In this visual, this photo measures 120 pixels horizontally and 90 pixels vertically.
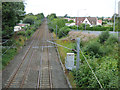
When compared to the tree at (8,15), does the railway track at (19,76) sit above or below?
below

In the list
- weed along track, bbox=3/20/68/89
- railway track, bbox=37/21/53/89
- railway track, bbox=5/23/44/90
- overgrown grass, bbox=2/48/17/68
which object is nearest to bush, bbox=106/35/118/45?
weed along track, bbox=3/20/68/89

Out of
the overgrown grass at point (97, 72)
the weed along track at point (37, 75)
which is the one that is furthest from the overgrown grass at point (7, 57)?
the overgrown grass at point (97, 72)

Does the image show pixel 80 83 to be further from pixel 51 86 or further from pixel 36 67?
pixel 36 67

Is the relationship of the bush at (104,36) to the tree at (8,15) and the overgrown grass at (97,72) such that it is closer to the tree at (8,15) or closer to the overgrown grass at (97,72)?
the overgrown grass at (97,72)

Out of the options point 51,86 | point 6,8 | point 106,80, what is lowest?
point 51,86

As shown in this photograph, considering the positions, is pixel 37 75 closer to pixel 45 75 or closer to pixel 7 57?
pixel 45 75

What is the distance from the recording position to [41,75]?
342 inches

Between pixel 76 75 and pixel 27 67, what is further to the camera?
pixel 27 67

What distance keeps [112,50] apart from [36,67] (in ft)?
18.3

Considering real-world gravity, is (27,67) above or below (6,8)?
below

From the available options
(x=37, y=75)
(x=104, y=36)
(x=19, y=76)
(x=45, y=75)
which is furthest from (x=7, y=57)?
(x=104, y=36)

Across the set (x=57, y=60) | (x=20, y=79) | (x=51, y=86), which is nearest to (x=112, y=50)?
(x=57, y=60)

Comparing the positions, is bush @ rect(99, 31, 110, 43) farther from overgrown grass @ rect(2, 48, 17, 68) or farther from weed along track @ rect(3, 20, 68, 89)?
overgrown grass @ rect(2, 48, 17, 68)

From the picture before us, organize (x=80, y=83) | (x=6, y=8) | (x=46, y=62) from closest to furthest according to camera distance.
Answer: (x=80, y=83) → (x=46, y=62) → (x=6, y=8)
